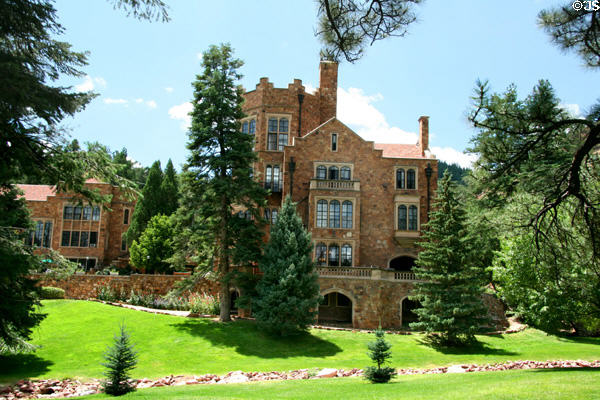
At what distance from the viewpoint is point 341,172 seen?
35.1 m

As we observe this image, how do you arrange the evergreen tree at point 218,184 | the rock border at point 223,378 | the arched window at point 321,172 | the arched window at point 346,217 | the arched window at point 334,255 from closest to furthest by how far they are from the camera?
the rock border at point 223,378, the evergreen tree at point 218,184, the arched window at point 334,255, the arched window at point 346,217, the arched window at point 321,172

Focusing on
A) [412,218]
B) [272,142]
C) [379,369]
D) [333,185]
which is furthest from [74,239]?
[379,369]

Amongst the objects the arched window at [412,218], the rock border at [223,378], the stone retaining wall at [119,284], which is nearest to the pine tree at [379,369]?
the rock border at [223,378]

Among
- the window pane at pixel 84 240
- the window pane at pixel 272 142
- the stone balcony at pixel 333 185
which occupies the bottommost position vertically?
the window pane at pixel 84 240

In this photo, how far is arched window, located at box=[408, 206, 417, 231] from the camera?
113 ft

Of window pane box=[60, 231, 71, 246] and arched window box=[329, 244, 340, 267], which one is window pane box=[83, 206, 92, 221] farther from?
arched window box=[329, 244, 340, 267]

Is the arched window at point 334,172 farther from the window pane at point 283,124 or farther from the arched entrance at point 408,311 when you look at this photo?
the arched entrance at point 408,311

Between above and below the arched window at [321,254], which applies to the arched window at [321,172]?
above

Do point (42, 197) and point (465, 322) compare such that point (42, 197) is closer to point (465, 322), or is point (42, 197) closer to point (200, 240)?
point (200, 240)

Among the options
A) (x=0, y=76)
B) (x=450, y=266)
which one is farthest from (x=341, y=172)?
(x=0, y=76)

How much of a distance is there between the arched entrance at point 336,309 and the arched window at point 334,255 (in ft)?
6.61

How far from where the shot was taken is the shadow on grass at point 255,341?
23.3 meters

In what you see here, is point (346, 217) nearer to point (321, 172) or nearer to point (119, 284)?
point (321, 172)

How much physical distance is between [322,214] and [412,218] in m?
6.58
